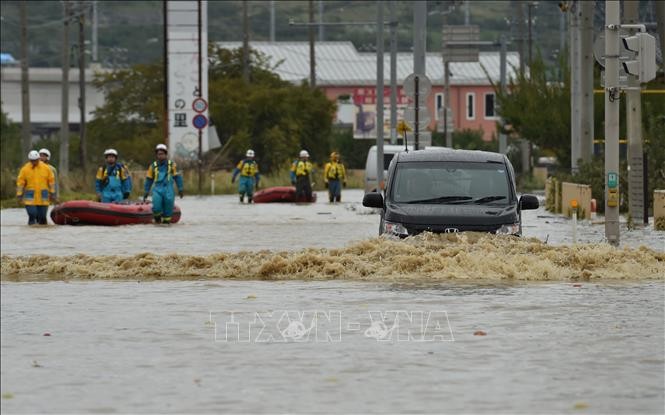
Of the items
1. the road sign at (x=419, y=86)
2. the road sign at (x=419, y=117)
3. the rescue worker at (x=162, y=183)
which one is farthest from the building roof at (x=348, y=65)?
the rescue worker at (x=162, y=183)

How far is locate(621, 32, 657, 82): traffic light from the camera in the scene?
88.4ft

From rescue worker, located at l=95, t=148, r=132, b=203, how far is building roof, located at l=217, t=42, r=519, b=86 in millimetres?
91206

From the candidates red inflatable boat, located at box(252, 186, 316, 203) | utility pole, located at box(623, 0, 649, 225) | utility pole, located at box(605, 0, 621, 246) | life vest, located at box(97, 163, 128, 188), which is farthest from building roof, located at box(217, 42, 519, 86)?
utility pole, located at box(605, 0, 621, 246)

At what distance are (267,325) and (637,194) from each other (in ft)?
65.6

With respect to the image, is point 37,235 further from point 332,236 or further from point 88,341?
point 88,341

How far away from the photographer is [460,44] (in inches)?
3305

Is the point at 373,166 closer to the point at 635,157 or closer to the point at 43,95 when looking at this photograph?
the point at 635,157

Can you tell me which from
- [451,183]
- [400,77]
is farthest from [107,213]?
[400,77]

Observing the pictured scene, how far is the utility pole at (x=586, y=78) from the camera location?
4194cm

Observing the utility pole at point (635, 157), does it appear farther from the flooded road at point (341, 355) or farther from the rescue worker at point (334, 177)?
the rescue worker at point (334, 177)

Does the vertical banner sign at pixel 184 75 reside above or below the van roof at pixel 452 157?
above

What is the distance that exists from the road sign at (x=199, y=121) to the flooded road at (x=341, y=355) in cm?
3877

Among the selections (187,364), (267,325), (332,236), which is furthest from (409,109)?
(187,364)

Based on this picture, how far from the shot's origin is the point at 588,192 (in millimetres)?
38031
